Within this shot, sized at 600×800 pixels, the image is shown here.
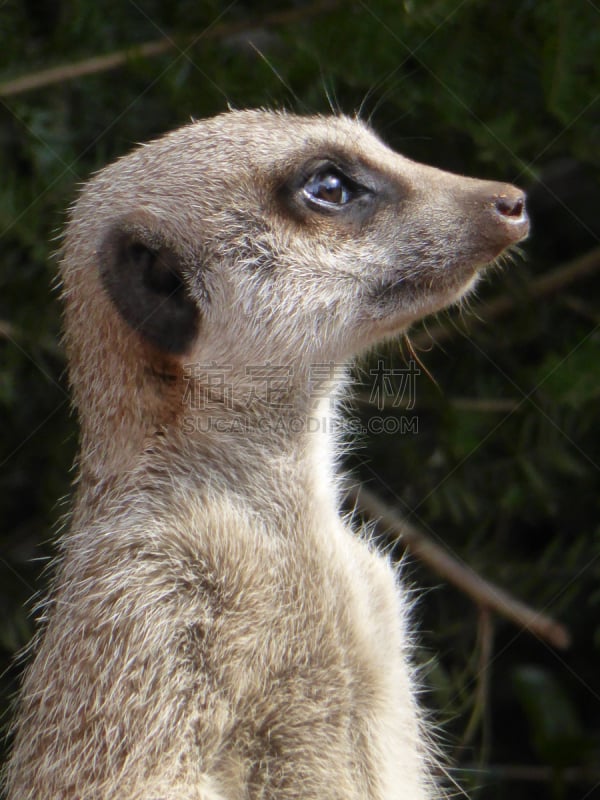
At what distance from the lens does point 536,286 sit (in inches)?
104

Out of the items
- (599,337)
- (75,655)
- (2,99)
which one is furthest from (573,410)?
(2,99)

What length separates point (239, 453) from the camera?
1690 millimetres

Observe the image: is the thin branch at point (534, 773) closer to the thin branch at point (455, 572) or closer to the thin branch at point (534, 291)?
the thin branch at point (455, 572)

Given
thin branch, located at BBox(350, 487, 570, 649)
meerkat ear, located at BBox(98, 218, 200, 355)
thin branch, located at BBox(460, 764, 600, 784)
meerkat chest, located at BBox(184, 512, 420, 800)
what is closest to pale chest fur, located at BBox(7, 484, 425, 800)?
meerkat chest, located at BBox(184, 512, 420, 800)

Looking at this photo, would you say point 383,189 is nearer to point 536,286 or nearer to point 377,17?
point 377,17

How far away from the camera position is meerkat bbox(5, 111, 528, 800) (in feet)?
4.99

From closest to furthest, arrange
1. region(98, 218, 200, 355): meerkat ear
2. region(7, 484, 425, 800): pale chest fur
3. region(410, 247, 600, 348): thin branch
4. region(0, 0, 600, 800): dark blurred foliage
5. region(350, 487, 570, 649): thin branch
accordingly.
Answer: region(7, 484, 425, 800): pale chest fur, region(98, 218, 200, 355): meerkat ear, region(350, 487, 570, 649): thin branch, region(0, 0, 600, 800): dark blurred foliage, region(410, 247, 600, 348): thin branch

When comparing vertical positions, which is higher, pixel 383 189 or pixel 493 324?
pixel 493 324

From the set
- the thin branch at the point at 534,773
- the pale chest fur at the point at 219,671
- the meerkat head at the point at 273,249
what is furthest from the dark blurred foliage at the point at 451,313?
the pale chest fur at the point at 219,671

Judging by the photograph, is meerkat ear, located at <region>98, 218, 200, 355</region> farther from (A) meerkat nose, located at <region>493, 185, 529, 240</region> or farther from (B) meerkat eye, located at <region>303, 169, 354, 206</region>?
(A) meerkat nose, located at <region>493, 185, 529, 240</region>

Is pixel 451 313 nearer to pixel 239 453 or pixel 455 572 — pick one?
pixel 455 572

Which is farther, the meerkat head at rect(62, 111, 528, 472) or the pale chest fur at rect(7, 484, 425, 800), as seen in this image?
the meerkat head at rect(62, 111, 528, 472)

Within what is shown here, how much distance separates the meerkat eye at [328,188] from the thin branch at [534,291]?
2.84 feet

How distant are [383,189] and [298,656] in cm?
84
